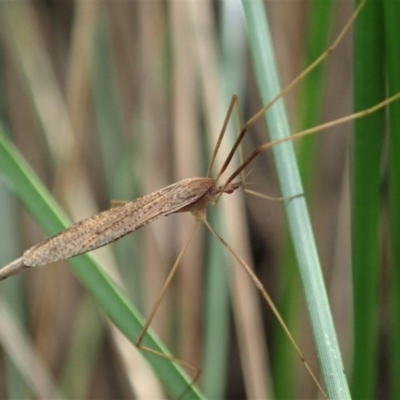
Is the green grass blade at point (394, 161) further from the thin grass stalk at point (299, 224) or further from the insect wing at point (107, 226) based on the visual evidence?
the insect wing at point (107, 226)

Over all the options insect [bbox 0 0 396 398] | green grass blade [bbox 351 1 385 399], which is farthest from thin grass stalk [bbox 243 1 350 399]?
insect [bbox 0 0 396 398]

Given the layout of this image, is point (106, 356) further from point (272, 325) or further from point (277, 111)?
point (277, 111)

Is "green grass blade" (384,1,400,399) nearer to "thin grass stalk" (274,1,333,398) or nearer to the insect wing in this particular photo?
"thin grass stalk" (274,1,333,398)

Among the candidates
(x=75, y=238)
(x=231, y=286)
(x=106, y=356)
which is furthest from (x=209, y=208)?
(x=106, y=356)

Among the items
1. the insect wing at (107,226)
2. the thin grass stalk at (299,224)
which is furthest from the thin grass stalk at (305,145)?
the insect wing at (107,226)

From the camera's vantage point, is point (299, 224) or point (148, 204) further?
point (148, 204)

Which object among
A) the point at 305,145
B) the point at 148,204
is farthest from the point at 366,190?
the point at 148,204

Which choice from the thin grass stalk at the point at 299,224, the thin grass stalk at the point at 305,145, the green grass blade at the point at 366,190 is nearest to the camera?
the thin grass stalk at the point at 299,224

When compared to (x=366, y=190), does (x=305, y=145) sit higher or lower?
higher

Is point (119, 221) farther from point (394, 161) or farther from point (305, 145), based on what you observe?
point (394, 161)
